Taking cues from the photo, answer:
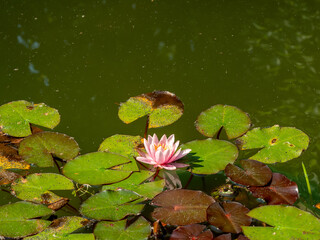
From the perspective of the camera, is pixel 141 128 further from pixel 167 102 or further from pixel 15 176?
pixel 15 176

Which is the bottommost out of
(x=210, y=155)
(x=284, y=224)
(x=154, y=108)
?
(x=284, y=224)

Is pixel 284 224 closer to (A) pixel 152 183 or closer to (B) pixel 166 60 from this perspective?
(A) pixel 152 183

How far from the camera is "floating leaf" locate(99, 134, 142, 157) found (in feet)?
6.63

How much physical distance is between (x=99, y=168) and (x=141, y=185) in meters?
0.23

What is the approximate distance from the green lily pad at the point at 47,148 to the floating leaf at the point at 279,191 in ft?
3.08

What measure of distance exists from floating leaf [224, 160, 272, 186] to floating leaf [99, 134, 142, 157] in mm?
485

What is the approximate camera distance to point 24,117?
2.26 metres

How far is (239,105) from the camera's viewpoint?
95.0 inches

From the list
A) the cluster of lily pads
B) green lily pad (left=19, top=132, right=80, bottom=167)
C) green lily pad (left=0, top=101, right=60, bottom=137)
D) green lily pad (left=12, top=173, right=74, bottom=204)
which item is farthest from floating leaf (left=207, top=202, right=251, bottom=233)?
green lily pad (left=0, top=101, right=60, bottom=137)

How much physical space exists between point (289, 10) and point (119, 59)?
1.51 metres

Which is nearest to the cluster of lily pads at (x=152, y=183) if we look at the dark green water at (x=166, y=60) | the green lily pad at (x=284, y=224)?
the green lily pad at (x=284, y=224)

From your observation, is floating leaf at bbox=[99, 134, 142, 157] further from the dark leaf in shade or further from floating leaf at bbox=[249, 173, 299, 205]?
floating leaf at bbox=[249, 173, 299, 205]

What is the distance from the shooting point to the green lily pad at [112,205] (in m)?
1.69

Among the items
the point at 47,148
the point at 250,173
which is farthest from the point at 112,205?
the point at 250,173
